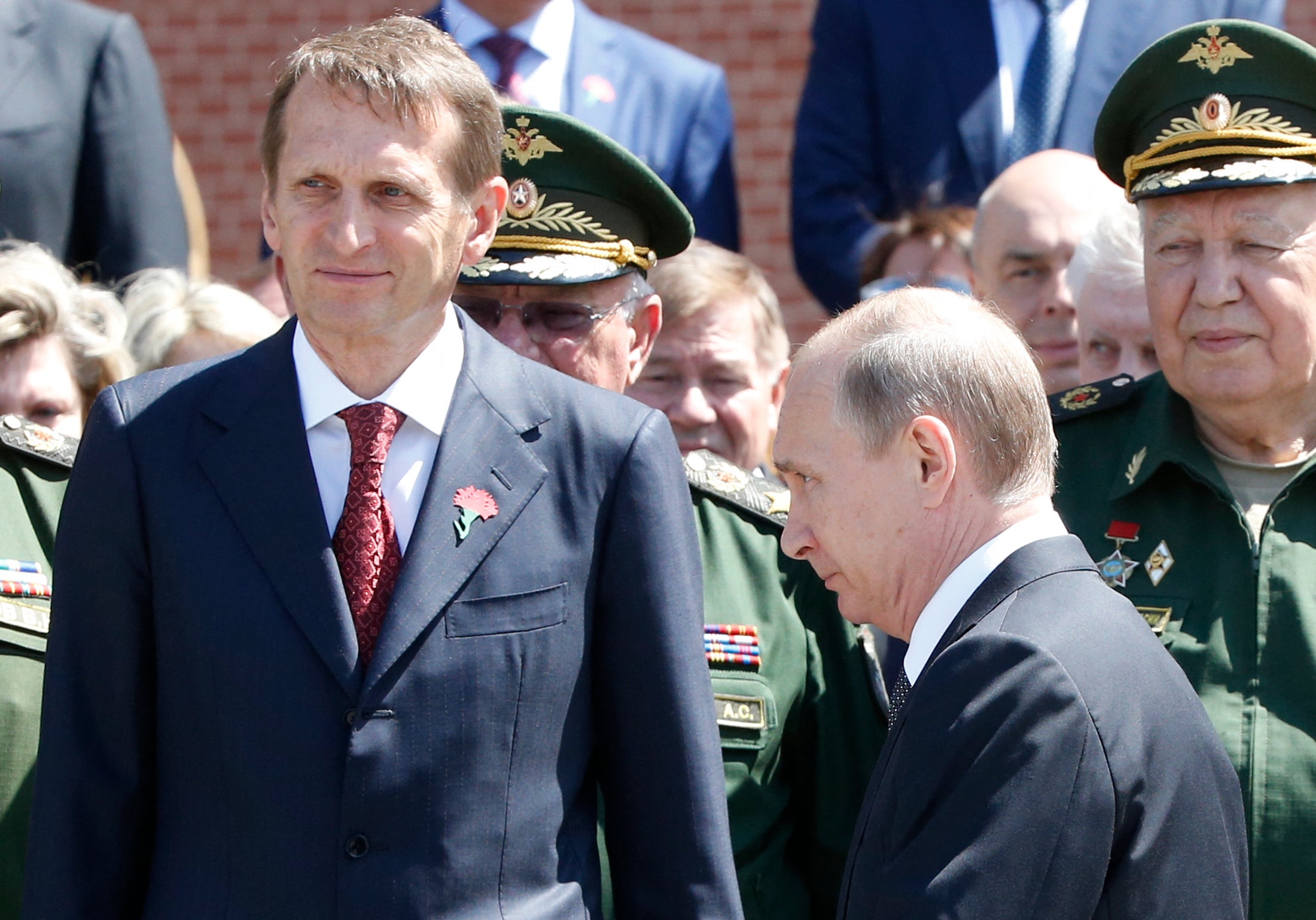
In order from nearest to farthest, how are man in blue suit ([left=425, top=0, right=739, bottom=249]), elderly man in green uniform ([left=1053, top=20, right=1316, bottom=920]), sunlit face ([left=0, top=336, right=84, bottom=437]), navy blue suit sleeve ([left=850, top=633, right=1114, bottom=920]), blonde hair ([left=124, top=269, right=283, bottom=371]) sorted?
navy blue suit sleeve ([left=850, top=633, right=1114, bottom=920]) → elderly man in green uniform ([left=1053, top=20, right=1316, bottom=920]) → sunlit face ([left=0, top=336, right=84, bottom=437]) → blonde hair ([left=124, top=269, right=283, bottom=371]) → man in blue suit ([left=425, top=0, right=739, bottom=249])

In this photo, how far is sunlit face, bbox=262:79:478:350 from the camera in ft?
7.06

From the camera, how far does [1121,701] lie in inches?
70.4

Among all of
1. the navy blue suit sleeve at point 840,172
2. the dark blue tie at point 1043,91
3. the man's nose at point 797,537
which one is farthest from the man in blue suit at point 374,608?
the dark blue tie at point 1043,91

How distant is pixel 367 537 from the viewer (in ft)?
6.95

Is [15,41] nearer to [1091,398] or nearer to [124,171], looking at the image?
[124,171]

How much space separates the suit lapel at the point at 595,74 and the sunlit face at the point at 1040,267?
109 cm

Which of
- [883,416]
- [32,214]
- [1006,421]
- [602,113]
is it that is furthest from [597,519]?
[602,113]

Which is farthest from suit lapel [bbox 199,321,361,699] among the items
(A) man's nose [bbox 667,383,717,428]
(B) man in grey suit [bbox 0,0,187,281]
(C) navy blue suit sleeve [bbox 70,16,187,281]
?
(C) navy blue suit sleeve [bbox 70,16,187,281]

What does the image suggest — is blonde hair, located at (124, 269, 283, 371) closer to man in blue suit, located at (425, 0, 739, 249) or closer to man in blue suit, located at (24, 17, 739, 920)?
man in blue suit, located at (425, 0, 739, 249)

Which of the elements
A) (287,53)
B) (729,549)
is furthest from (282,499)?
(287,53)

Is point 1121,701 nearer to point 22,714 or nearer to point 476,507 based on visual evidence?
point 476,507

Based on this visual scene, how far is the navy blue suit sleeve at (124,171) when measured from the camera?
13.6 feet

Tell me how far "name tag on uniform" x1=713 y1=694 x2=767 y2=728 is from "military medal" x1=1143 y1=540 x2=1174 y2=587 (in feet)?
2.36

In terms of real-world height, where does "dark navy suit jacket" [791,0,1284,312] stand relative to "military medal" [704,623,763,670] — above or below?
above
